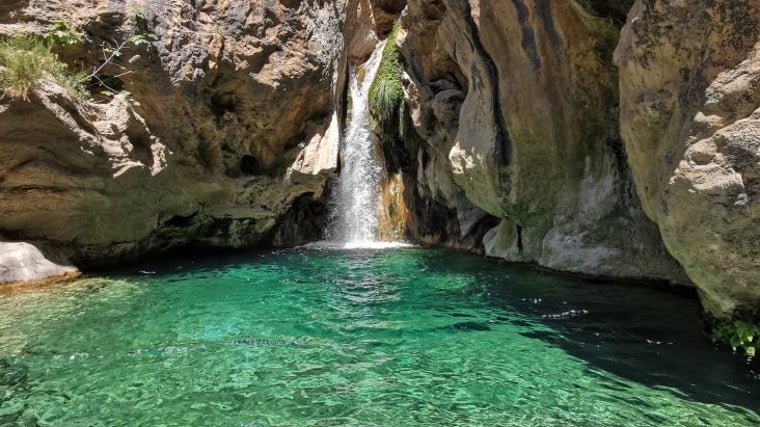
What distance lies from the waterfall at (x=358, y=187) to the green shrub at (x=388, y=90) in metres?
0.75

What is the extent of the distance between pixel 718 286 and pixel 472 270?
5.88 meters

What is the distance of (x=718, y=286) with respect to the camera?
4598 mm

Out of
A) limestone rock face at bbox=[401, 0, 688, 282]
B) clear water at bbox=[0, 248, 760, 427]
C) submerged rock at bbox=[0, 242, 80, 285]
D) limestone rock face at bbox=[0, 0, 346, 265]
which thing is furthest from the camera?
limestone rock face at bbox=[0, 0, 346, 265]

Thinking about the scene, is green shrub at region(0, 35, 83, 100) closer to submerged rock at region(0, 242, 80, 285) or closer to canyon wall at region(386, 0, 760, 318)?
submerged rock at region(0, 242, 80, 285)

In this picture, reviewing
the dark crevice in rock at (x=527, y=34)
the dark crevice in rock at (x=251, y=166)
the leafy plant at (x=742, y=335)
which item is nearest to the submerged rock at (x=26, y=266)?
the dark crevice in rock at (x=251, y=166)

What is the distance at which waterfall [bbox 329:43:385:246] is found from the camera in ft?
52.6

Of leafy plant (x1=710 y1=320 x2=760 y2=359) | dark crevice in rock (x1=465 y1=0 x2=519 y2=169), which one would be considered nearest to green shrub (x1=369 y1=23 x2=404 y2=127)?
dark crevice in rock (x1=465 y1=0 x2=519 y2=169)

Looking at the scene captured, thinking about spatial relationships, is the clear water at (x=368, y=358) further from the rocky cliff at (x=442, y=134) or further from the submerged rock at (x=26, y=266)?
the rocky cliff at (x=442, y=134)

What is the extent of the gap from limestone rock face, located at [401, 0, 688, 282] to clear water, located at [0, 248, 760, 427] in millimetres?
891

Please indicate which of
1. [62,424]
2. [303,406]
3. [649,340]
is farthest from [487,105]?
[62,424]

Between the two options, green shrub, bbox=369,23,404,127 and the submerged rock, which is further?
green shrub, bbox=369,23,404,127

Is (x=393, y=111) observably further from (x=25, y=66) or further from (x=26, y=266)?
(x=26, y=266)

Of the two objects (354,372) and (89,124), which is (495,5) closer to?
(354,372)

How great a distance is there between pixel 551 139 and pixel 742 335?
16.7 feet
